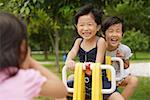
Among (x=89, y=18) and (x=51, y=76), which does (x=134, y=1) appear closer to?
(x=89, y=18)

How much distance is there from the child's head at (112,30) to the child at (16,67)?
2.37 meters

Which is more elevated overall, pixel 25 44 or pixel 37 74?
pixel 25 44

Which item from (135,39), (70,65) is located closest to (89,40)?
(70,65)

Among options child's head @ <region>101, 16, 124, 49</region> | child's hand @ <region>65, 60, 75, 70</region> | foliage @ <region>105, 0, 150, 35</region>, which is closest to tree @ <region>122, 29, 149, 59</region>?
foliage @ <region>105, 0, 150, 35</region>

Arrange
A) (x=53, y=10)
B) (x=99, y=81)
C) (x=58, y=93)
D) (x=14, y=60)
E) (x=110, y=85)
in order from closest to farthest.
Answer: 1. (x=14, y=60)
2. (x=58, y=93)
3. (x=99, y=81)
4. (x=110, y=85)
5. (x=53, y=10)

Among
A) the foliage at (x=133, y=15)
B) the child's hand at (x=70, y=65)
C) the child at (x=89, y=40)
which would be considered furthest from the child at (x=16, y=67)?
the foliage at (x=133, y=15)

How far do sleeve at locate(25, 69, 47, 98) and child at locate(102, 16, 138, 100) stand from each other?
238 cm

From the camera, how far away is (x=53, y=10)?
25.9 ft

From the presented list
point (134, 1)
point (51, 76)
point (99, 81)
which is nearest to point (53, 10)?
point (134, 1)

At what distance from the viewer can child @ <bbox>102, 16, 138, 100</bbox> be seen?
14.4 ft

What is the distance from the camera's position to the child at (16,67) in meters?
1.92

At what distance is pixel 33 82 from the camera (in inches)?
78.7

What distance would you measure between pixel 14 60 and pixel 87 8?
220 centimetres

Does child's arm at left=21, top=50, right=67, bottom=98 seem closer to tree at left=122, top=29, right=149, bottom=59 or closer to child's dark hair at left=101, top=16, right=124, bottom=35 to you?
child's dark hair at left=101, top=16, right=124, bottom=35
